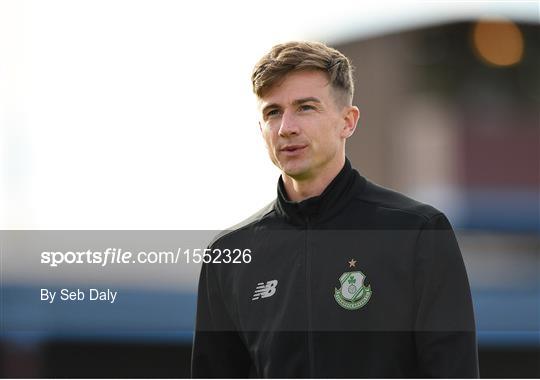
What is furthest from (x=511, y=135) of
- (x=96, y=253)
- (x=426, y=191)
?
(x=96, y=253)

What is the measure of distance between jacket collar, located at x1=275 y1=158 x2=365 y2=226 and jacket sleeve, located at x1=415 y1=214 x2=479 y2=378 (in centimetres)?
34

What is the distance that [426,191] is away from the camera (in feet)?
29.5

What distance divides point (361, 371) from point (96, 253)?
4227 mm

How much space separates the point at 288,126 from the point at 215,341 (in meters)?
0.91

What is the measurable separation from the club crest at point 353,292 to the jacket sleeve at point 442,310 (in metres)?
0.19

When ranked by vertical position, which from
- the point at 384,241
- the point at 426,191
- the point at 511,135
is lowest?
the point at 384,241

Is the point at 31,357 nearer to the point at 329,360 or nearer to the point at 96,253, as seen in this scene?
the point at 96,253

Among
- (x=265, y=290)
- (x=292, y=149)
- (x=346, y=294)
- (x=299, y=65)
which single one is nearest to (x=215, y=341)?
(x=265, y=290)

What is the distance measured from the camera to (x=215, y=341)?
11.6 ft

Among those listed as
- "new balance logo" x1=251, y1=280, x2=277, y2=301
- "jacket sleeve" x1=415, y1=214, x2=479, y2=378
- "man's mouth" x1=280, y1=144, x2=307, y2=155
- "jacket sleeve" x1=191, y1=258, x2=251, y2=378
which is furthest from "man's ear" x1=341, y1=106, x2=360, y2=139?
"jacket sleeve" x1=191, y1=258, x2=251, y2=378

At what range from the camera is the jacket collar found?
10.9ft

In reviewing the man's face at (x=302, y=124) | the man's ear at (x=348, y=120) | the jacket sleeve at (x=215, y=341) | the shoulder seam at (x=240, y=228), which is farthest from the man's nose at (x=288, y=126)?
the jacket sleeve at (x=215, y=341)

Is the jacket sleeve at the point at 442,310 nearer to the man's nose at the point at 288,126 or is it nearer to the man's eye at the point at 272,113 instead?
the man's nose at the point at 288,126

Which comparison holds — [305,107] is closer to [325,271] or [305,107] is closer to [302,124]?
[302,124]
